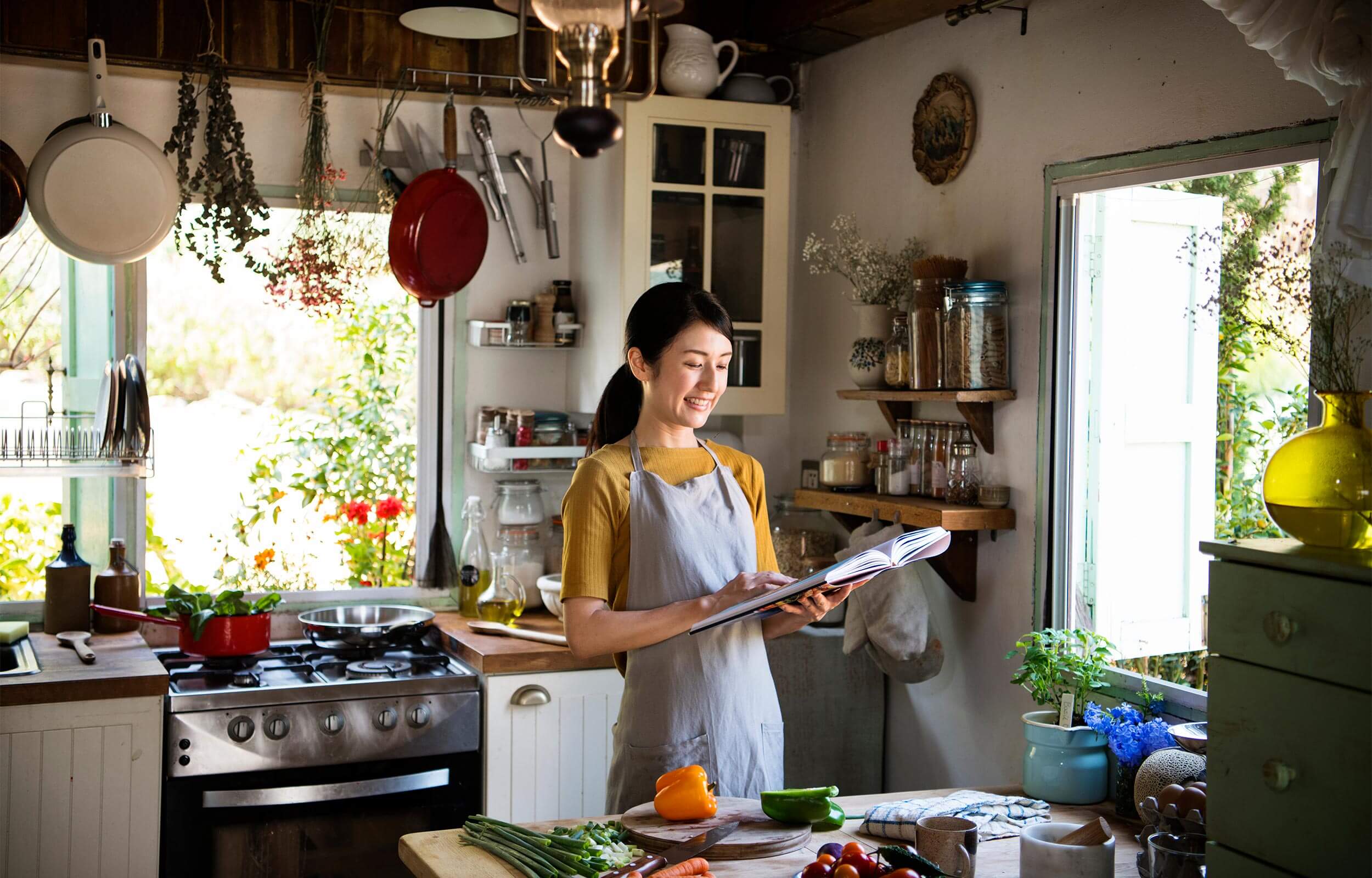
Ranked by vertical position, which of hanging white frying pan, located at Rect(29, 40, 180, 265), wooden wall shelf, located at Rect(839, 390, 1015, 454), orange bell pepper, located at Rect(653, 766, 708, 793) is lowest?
orange bell pepper, located at Rect(653, 766, 708, 793)

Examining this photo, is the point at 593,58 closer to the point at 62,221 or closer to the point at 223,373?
the point at 62,221

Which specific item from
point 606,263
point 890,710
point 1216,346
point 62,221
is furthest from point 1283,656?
point 62,221

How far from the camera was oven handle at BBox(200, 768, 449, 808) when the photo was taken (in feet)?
10.1

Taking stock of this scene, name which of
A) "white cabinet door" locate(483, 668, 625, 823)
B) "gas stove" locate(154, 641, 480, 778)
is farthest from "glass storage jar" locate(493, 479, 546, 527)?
"white cabinet door" locate(483, 668, 625, 823)

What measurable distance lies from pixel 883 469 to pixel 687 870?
1.71m

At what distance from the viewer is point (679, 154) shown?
3.70 m

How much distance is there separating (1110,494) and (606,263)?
157 centimetres

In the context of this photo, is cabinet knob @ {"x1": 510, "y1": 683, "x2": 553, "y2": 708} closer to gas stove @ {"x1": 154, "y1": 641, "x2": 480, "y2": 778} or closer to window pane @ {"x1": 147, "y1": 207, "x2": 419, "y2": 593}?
gas stove @ {"x1": 154, "y1": 641, "x2": 480, "y2": 778}

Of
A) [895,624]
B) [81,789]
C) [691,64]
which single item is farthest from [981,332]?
[81,789]

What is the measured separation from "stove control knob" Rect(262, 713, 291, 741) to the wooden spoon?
44cm

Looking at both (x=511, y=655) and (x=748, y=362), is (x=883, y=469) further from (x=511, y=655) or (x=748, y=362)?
(x=511, y=655)

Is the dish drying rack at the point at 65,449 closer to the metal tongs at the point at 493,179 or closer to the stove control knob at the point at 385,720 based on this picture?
the stove control knob at the point at 385,720

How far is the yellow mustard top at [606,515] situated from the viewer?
2408 millimetres

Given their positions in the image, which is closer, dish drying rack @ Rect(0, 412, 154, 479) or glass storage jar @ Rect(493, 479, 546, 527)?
dish drying rack @ Rect(0, 412, 154, 479)
